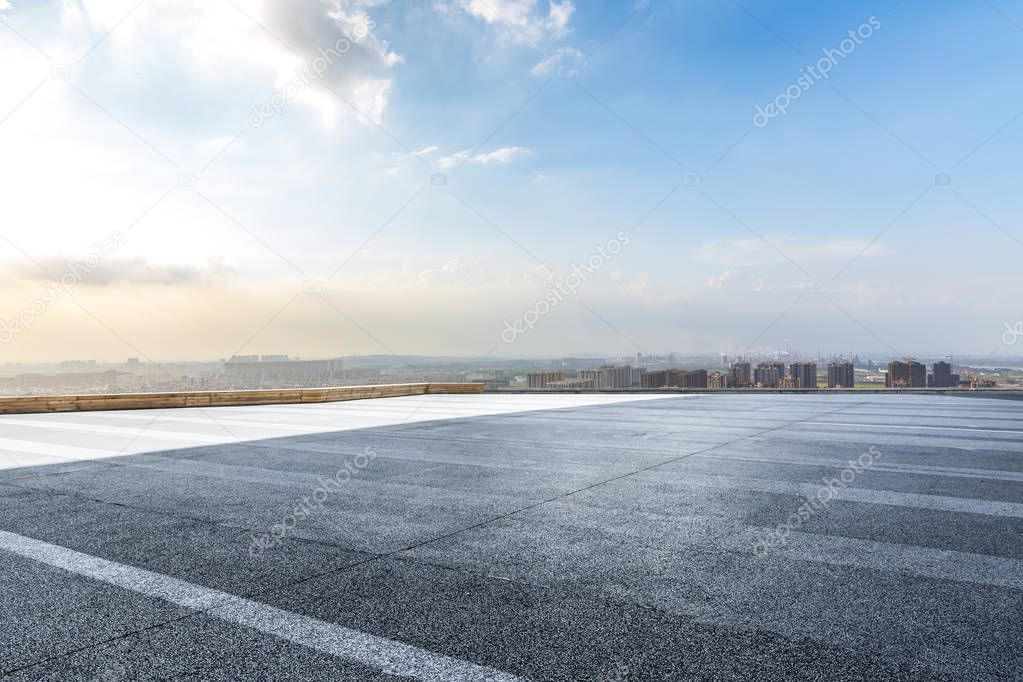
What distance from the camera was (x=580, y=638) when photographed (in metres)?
2.83

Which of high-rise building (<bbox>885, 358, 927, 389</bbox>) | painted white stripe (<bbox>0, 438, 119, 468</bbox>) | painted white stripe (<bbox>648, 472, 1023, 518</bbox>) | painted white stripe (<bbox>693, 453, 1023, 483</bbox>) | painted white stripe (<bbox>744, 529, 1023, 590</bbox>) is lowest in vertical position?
painted white stripe (<bbox>0, 438, 119, 468</bbox>)

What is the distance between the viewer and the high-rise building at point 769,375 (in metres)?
23.4

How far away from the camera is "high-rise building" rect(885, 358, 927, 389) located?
22.0 metres

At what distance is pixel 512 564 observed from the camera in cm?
388

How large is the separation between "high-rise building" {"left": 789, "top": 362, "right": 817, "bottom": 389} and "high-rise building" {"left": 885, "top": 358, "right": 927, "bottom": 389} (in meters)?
2.32

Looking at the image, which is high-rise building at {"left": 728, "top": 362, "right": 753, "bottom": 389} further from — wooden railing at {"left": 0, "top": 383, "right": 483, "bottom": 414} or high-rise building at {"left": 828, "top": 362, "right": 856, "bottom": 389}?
wooden railing at {"left": 0, "top": 383, "right": 483, "bottom": 414}

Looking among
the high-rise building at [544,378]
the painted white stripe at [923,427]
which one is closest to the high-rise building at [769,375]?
the high-rise building at [544,378]

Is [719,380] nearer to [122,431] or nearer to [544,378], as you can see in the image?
[544,378]

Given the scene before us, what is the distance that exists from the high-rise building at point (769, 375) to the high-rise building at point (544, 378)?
23.2ft

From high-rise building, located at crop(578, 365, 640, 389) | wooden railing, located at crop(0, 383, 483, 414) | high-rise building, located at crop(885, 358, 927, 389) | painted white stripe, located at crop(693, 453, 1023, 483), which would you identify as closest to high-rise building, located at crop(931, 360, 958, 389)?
high-rise building, located at crop(885, 358, 927, 389)

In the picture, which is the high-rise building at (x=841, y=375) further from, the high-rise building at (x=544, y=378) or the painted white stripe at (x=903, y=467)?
the painted white stripe at (x=903, y=467)

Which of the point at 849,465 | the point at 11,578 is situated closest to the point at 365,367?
the point at 849,465

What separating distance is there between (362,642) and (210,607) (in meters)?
0.93

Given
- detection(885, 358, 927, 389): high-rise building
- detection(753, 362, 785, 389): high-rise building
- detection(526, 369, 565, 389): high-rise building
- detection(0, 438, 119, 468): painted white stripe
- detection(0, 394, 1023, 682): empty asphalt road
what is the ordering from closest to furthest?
detection(0, 394, 1023, 682): empty asphalt road < detection(0, 438, 119, 468): painted white stripe < detection(885, 358, 927, 389): high-rise building < detection(753, 362, 785, 389): high-rise building < detection(526, 369, 565, 389): high-rise building
